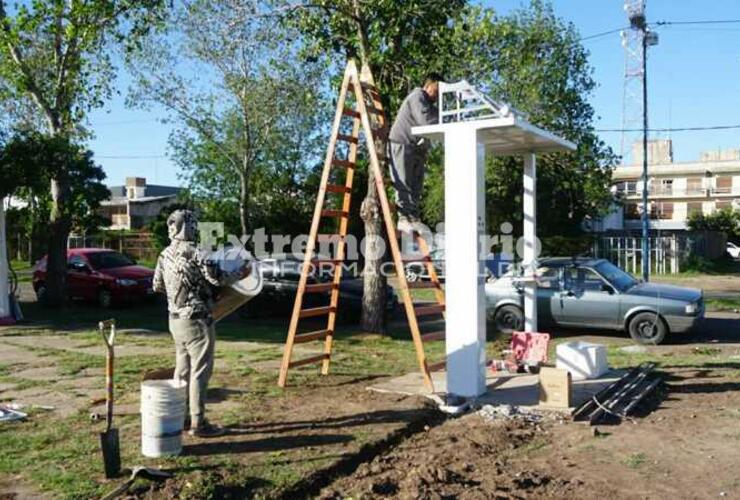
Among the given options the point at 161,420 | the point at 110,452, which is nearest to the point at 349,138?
the point at 161,420

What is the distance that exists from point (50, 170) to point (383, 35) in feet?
28.9

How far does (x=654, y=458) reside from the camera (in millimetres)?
6211

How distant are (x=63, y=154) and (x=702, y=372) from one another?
14.2 meters

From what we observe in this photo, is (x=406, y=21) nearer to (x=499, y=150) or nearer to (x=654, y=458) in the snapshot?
(x=499, y=150)

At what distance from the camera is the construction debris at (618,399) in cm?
740

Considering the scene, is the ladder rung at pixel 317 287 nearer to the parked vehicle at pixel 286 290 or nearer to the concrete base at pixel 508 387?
the concrete base at pixel 508 387

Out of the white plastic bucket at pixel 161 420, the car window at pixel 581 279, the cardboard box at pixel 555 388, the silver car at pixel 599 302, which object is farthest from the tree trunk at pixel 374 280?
the white plastic bucket at pixel 161 420

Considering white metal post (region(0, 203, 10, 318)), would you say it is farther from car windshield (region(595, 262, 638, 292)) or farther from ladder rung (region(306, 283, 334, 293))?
car windshield (region(595, 262, 638, 292))

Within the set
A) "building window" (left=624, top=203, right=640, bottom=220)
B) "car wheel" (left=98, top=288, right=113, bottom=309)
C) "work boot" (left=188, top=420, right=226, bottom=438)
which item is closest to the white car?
"building window" (left=624, top=203, right=640, bottom=220)

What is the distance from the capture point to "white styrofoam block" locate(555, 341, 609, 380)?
9219mm

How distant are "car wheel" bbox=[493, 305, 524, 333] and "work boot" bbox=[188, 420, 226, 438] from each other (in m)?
9.31

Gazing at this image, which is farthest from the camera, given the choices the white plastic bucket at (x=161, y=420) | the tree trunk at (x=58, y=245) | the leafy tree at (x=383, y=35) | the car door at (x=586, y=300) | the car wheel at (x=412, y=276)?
the tree trunk at (x=58, y=245)

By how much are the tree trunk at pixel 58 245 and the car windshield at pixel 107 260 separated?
6.15 ft

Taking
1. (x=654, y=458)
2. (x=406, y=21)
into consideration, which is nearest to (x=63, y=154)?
(x=406, y=21)
